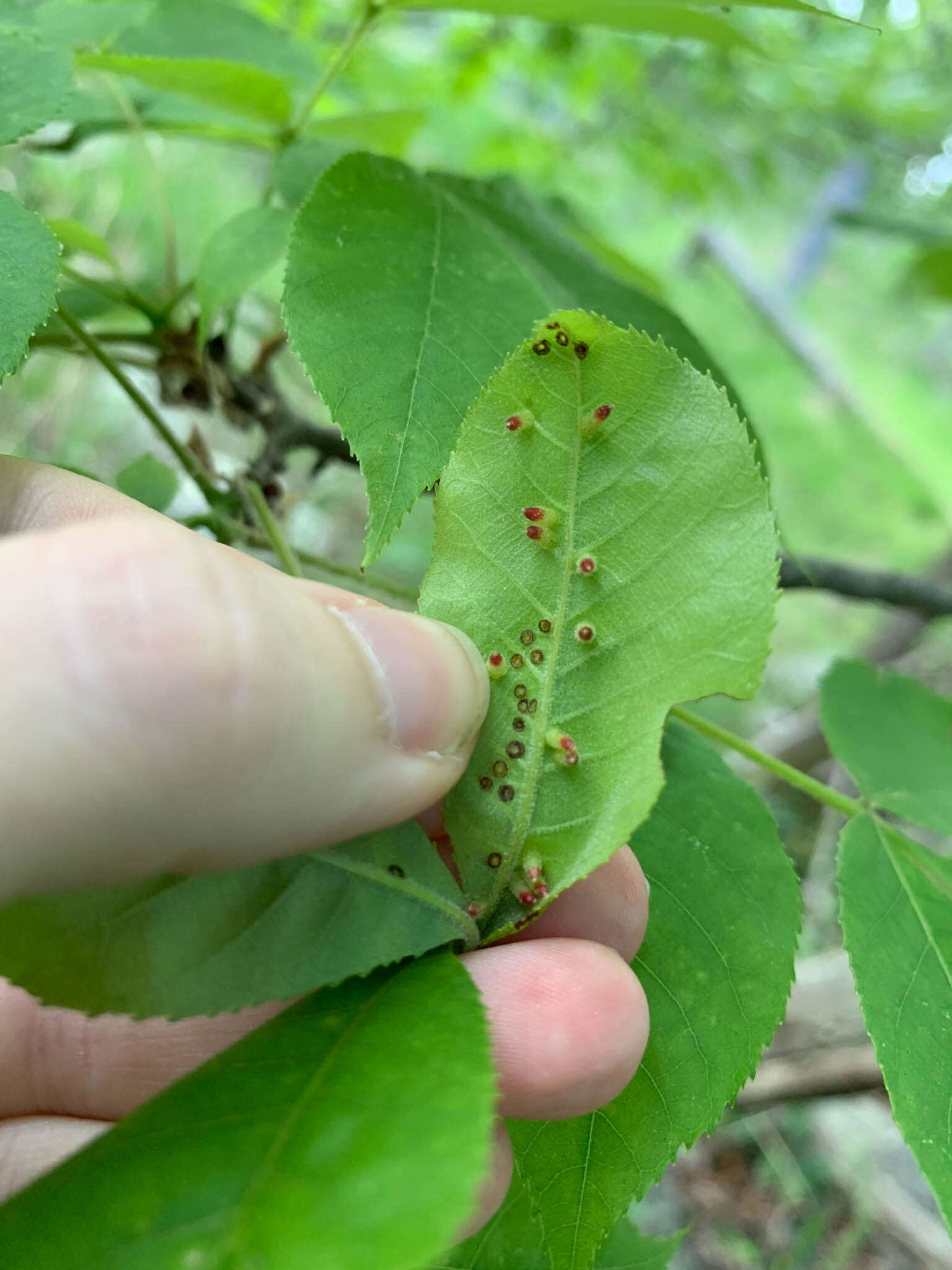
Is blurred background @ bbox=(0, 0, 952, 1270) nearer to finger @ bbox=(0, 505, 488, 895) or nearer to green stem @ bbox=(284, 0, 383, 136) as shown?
green stem @ bbox=(284, 0, 383, 136)

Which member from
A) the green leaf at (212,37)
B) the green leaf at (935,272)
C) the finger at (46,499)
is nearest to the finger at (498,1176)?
the finger at (46,499)

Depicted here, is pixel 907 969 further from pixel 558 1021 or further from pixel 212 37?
pixel 212 37

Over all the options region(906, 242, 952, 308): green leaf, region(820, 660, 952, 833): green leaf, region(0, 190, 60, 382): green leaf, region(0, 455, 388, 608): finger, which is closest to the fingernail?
region(0, 455, 388, 608): finger

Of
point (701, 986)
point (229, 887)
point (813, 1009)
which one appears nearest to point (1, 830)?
point (229, 887)

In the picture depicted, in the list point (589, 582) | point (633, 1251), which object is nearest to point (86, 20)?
point (589, 582)

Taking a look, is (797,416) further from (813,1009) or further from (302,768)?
(302,768)

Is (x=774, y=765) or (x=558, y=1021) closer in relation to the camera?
(x=558, y=1021)
